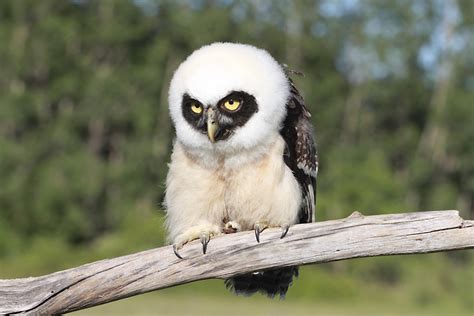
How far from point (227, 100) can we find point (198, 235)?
0.88 metres

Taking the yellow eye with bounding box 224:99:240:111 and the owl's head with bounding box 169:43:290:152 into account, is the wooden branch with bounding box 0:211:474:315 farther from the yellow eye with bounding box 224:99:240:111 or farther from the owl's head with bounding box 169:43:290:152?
the yellow eye with bounding box 224:99:240:111

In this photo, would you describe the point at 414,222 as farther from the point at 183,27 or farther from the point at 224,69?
the point at 183,27

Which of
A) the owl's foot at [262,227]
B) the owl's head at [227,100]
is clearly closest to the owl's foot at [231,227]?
the owl's foot at [262,227]

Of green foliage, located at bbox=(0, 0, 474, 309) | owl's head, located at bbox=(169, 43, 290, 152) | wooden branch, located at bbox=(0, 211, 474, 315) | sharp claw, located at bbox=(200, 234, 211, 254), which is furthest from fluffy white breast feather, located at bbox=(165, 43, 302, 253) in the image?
green foliage, located at bbox=(0, 0, 474, 309)

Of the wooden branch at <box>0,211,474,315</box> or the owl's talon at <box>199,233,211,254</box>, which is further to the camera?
the owl's talon at <box>199,233,211,254</box>

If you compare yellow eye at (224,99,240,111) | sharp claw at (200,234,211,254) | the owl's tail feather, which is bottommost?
the owl's tail feather

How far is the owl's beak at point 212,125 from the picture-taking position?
5223 mm

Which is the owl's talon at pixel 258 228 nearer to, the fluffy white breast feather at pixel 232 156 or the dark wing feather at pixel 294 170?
the fluffy white breast feather at pixel 232 156

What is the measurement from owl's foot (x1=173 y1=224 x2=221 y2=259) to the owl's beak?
60 centimetres

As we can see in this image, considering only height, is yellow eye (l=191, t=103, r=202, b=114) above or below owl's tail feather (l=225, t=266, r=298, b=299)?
above

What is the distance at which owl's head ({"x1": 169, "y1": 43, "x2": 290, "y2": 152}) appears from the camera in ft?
17.3

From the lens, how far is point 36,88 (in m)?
31.8

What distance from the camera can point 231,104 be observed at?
17.6ft

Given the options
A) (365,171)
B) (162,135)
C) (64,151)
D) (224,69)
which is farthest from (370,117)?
(224,69)
